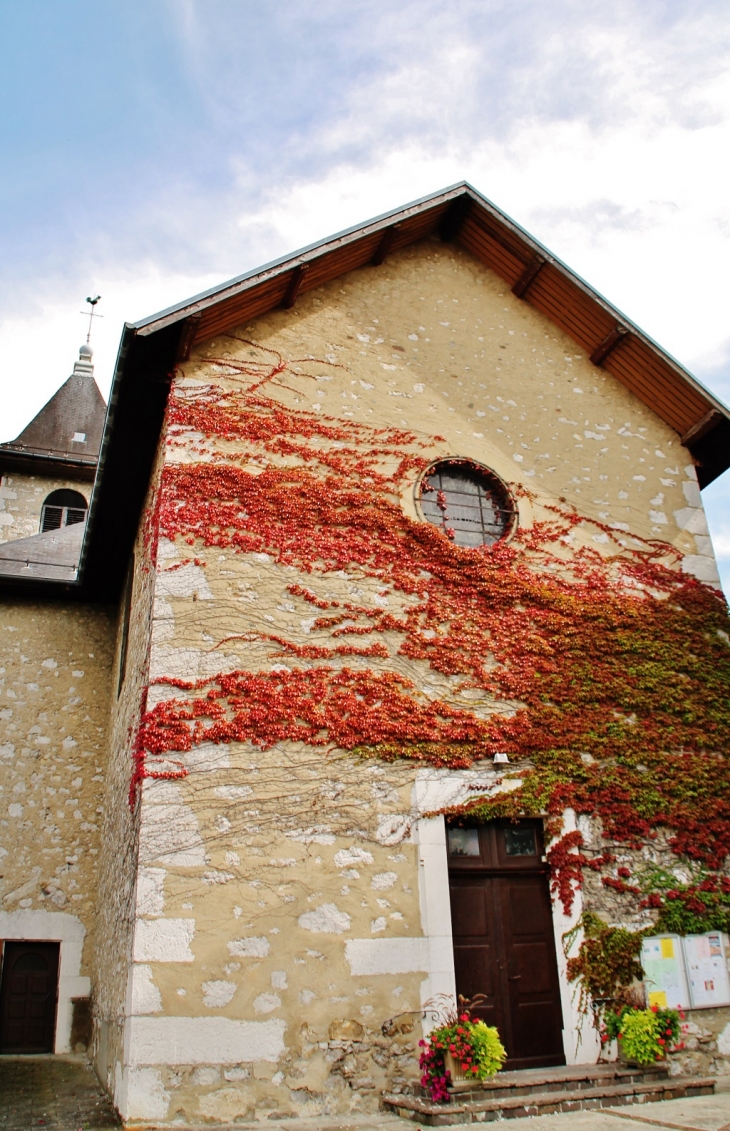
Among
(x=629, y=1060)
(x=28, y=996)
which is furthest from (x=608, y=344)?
(x=28, y=996)

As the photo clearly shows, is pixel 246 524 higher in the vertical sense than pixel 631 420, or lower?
lower

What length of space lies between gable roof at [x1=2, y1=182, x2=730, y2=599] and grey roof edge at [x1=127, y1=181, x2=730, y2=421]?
1 cm

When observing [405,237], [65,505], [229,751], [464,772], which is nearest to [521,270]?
[405,237]

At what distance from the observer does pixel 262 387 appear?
26.3ft

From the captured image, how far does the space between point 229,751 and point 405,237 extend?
6063 mm

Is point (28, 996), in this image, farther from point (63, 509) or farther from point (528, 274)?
point (63, 509)

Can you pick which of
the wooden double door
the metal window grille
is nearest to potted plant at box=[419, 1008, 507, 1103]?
the wooden double door

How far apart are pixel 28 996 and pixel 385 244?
8.85m

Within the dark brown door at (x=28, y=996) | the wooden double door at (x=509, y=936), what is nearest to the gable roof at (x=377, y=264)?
the dark brown door at (x=28, y=996)

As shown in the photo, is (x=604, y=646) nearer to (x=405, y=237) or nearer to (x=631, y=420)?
(x=631, y=420)

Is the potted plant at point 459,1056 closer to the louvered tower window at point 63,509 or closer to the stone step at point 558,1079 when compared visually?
the stone step at point 558,1079

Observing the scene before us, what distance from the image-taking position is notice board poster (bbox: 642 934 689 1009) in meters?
6.71

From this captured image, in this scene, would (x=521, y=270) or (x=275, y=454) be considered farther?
(x=521, y=270)

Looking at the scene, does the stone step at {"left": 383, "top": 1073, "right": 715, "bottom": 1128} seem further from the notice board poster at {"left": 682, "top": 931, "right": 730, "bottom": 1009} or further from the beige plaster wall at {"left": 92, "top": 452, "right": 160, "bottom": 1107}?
the beige plaster wall at {"left": 92, "top": 452, "right": 160, "bottom": 1107}
